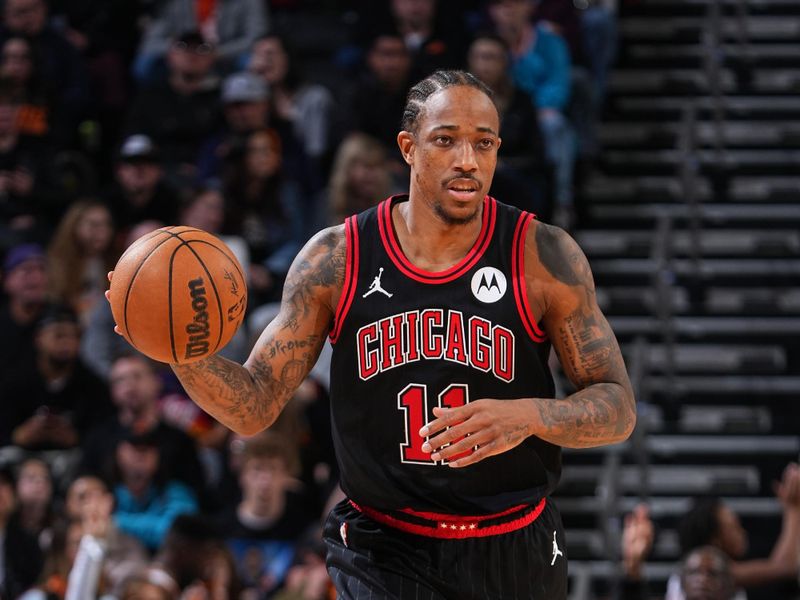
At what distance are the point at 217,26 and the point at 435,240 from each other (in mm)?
7888

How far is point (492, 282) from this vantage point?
4.71 metres

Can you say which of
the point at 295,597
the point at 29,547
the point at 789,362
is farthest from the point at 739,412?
the point at 29,547

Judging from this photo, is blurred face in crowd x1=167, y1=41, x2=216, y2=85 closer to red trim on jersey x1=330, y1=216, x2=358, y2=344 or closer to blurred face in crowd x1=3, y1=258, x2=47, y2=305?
blurred face in crowd x1=3, y1=258, x2=47, y2=305

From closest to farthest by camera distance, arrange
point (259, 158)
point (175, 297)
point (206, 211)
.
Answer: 1. point (175, 297)
2. point (206, 211)
3. point (259, 158)

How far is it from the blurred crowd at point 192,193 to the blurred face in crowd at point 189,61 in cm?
2

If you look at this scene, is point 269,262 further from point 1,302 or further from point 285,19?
point 285,19

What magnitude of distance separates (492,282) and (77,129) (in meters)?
7.69

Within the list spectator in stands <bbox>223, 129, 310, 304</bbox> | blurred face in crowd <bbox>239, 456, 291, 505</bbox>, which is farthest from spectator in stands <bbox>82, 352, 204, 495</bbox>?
spectator in stands <bbox>223, 129, 310, 304</bbox>

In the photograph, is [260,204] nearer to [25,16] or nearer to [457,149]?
[25,16]

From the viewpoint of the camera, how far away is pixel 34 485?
335 inches

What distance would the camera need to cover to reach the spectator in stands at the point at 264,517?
27.9ft

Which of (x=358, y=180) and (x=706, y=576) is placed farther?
(x=358, y=180)

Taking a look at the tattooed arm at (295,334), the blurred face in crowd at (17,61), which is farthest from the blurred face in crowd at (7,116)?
the tattooed arm at (295,334)

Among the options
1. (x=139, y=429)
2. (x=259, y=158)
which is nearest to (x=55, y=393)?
(x=139, y=429)
